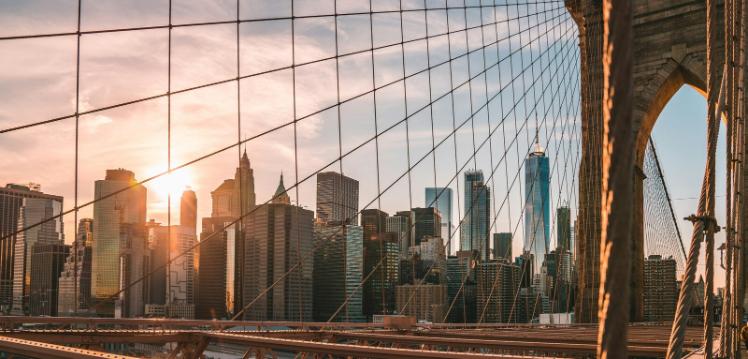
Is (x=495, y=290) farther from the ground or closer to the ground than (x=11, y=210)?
closer to the ground

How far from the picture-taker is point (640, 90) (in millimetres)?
15750

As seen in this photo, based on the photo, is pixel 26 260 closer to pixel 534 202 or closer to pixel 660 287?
pixel 534 202

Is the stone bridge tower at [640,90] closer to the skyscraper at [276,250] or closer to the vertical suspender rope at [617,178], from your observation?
the skyscraper at [276,250]

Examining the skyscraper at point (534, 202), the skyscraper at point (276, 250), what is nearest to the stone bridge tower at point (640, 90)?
the skyscraper at point (534, 202)

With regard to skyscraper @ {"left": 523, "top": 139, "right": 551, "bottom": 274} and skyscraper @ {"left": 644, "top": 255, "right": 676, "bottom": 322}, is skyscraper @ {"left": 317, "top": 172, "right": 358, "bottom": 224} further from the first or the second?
skyscraper @ {"left": 644, "top": 255, "right": 676, "bottom": 322}

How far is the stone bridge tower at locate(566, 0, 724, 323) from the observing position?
50.0ft

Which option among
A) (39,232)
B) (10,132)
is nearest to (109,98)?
(10,132)

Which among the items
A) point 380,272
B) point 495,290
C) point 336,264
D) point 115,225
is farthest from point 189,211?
point 495,290

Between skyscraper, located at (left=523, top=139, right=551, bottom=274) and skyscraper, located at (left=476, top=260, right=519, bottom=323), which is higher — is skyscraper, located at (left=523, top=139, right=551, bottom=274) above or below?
above

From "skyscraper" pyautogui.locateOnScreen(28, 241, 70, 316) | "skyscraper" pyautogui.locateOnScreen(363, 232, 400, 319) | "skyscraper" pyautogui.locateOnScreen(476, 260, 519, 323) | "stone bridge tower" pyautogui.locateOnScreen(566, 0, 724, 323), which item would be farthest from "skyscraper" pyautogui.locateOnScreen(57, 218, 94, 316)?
"skyscraper" pyautogui.locateOnScreen(476, 260, 519, 323)

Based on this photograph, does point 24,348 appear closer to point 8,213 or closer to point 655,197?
point 8,213

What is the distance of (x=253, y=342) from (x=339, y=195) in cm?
1405

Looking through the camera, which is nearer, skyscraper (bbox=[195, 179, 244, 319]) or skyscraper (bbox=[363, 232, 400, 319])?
skyscraper (bbox=[195, 179, 244, 319])

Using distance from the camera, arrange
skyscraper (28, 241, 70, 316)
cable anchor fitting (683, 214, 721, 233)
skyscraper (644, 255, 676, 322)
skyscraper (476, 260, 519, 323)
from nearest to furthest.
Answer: cable anchor fitting (683, 214, 721, 233)
skyscraper (28, 241, 70, 316)
skyscraper (644, 255, 676, 322)
skyscraper (476, 260, 519, 323)
